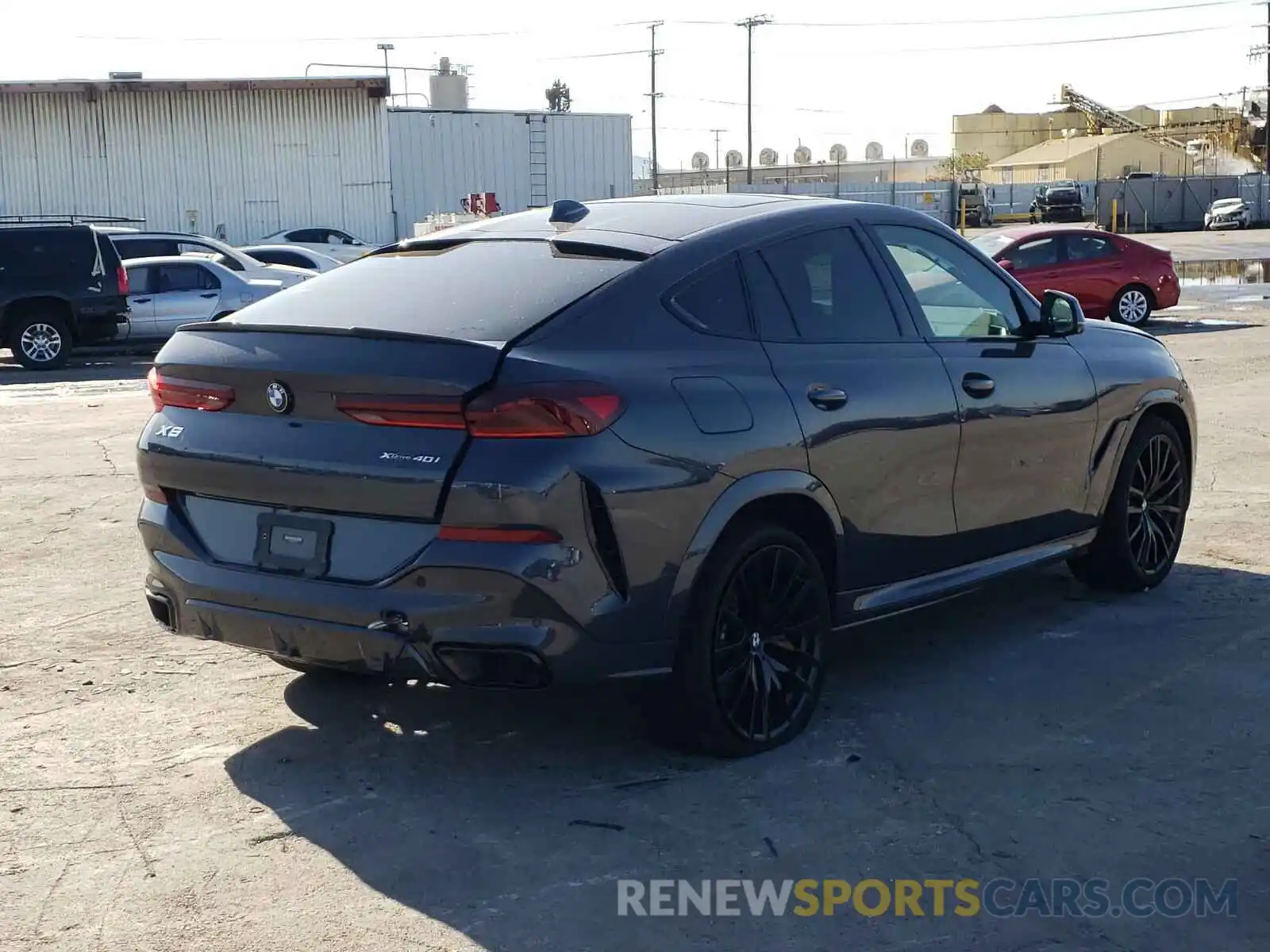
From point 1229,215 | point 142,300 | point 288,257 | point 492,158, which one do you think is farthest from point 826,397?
point 1229,215

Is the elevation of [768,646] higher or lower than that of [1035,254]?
lower

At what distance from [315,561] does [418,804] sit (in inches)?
30.9

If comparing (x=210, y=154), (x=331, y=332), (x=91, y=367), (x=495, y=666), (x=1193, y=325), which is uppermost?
(x=210, y=154)

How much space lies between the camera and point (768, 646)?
16.3 ft

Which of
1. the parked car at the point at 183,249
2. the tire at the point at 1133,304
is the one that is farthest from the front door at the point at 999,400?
the parked car at the point at 183,249

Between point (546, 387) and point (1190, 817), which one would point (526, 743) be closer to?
point (546, 387)

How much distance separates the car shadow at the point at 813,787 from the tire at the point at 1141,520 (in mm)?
616

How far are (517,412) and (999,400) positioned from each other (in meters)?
2.37

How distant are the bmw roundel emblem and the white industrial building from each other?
33.5m

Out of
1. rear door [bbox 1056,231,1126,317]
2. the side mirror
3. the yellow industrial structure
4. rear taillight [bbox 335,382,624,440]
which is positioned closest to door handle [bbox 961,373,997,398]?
the side mirror

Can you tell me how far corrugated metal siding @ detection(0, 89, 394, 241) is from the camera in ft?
121

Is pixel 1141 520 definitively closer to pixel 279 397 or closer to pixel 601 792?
pixel 601 792

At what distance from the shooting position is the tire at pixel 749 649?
4.70m

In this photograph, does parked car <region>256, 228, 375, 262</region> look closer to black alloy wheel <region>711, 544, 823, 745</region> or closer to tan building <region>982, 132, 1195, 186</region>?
black alloy wheel <region>711, 544, 823, 745</region>
